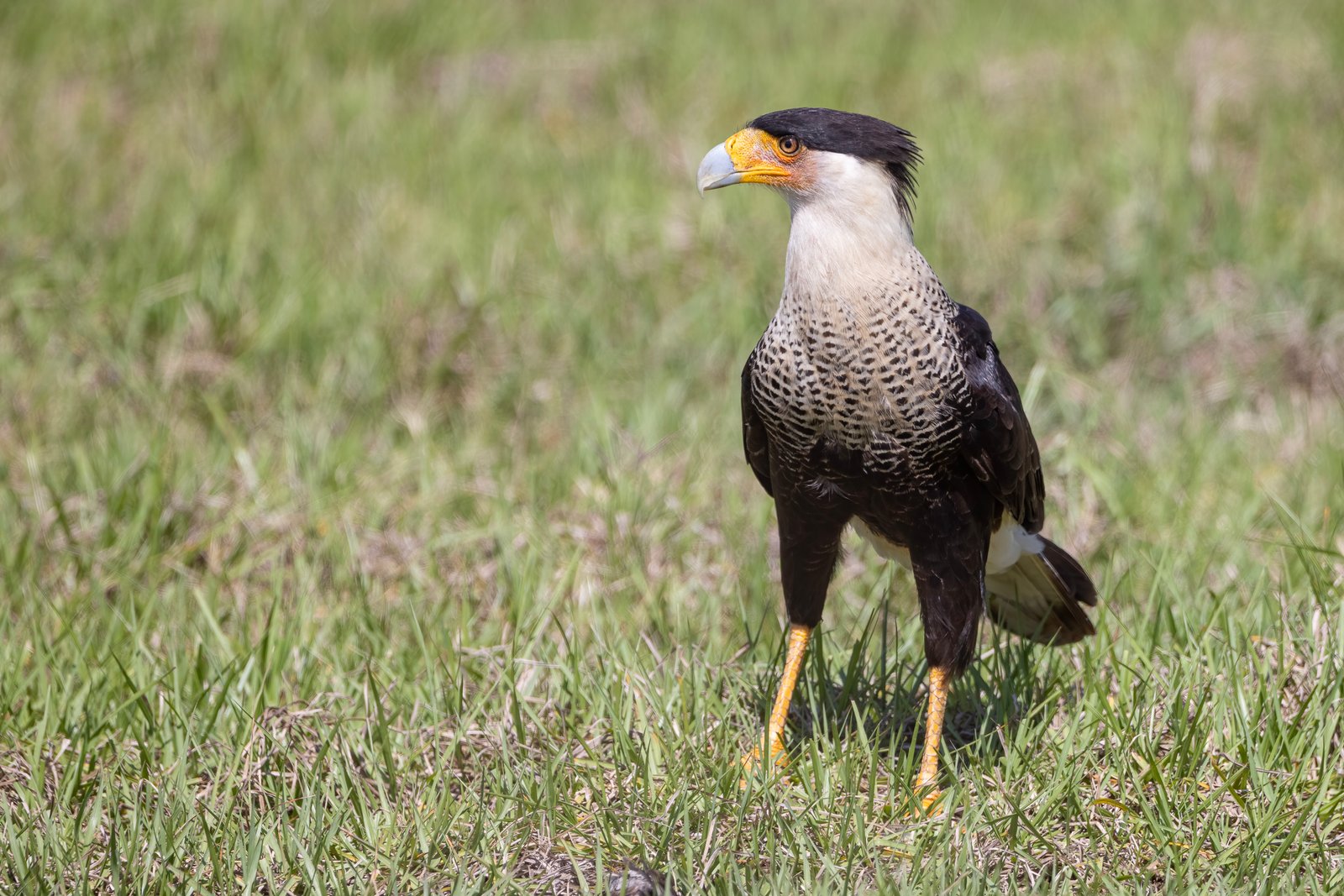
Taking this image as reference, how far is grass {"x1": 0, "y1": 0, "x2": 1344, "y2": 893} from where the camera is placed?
9.76 feet

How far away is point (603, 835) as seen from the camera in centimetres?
290

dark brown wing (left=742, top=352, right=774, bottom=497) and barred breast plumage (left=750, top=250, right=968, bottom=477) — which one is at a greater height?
barred breast plumage (left=750, top=250, right=968, bottom=477)

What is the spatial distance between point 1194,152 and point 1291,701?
3.91 metres

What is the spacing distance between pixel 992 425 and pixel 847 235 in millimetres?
558

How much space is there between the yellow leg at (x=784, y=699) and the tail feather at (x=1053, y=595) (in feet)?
1.89

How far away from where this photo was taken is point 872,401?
3.02 m

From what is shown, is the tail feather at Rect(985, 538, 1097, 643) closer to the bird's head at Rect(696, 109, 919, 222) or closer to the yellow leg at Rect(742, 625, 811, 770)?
the yellow leg at Rect(742, 625, 811, 770)

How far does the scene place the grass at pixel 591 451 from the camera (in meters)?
2.97

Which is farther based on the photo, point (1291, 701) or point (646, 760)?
point (1291, 701)

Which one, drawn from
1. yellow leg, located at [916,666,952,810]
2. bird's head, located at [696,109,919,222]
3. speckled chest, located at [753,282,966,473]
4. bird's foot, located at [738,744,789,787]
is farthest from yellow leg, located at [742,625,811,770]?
bird's head, located at [696,109,919,222]

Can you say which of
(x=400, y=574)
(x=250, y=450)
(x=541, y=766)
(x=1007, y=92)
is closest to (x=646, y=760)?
(x=541, y=766)

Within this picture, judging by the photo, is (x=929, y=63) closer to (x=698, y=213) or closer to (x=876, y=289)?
(x=698, y=213)

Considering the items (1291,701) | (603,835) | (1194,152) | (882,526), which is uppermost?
(1194,152)

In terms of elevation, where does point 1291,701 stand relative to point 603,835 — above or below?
above
